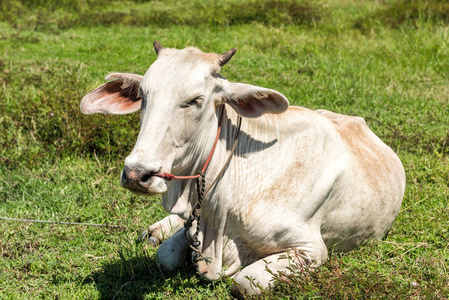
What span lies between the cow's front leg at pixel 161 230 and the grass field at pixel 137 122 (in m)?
0.12

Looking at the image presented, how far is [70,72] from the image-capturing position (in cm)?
693

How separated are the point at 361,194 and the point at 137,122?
2.65 m

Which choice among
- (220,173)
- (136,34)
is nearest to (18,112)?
(220,173)

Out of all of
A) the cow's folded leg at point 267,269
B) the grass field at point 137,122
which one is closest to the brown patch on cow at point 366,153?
the grass field at point 137,122

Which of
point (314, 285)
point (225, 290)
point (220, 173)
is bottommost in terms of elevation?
point (225, 290)

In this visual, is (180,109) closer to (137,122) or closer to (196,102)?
(196,102)

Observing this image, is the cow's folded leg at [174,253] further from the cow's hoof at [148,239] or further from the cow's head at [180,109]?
the cow's head at [180,109]

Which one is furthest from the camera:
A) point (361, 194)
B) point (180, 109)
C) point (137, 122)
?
point (137, 122)

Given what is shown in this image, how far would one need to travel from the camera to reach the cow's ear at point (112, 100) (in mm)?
3467

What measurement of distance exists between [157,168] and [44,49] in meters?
7.19

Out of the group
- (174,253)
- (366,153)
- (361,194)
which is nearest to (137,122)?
(174,253)

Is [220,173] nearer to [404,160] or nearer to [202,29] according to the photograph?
[404,160]

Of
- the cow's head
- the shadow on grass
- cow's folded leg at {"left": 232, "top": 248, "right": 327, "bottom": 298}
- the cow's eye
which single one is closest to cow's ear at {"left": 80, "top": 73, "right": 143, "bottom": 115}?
the cow's head

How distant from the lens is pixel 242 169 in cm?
337
